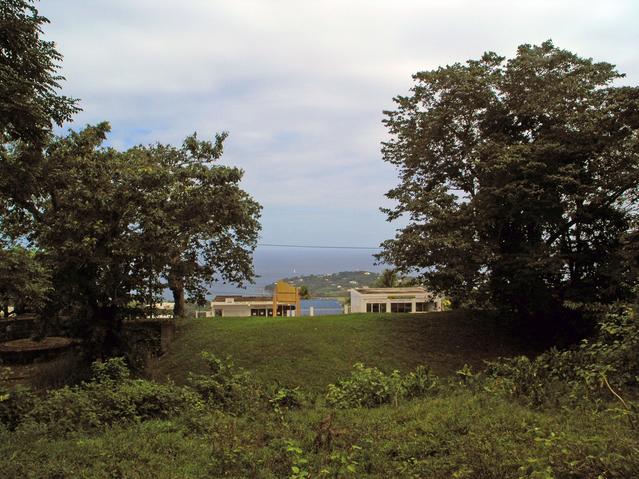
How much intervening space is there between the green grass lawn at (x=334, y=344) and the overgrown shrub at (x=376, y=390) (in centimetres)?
390

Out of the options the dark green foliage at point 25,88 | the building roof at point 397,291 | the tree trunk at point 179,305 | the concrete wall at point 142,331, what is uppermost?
the dark green foliage at point 25,88

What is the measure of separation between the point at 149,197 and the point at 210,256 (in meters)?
2.84

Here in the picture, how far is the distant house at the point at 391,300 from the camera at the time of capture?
2620 centimetres

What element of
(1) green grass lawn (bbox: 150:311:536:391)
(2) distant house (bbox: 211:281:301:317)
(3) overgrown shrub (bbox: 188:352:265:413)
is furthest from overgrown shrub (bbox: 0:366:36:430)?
(2) distant house (bbox: 211:281:301:317)

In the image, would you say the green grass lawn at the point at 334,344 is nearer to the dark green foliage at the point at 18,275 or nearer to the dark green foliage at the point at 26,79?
the dark green foliage at the point at 18,275

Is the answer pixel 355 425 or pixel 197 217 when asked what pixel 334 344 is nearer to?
pixel 197 217

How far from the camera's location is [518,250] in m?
13.7

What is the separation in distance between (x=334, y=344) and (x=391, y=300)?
13.3m

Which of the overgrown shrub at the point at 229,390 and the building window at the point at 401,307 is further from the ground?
the building window at the point at 401,307

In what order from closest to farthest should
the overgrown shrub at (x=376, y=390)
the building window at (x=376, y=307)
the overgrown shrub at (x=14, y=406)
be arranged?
1. the overgrown shrub at (x=14, y=406)
2. the overgrown shrub at (x=376, y=390)
3. the building window at (x=376, y=307)

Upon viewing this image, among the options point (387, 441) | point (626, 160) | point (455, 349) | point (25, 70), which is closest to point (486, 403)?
point (387, 441)

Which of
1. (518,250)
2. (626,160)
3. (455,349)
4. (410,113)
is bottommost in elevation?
(455,349)

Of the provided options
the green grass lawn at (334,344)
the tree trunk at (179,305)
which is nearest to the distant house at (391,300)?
the green grass lawn at (334,344)

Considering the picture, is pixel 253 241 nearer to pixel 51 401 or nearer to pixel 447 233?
pixel 447 233
